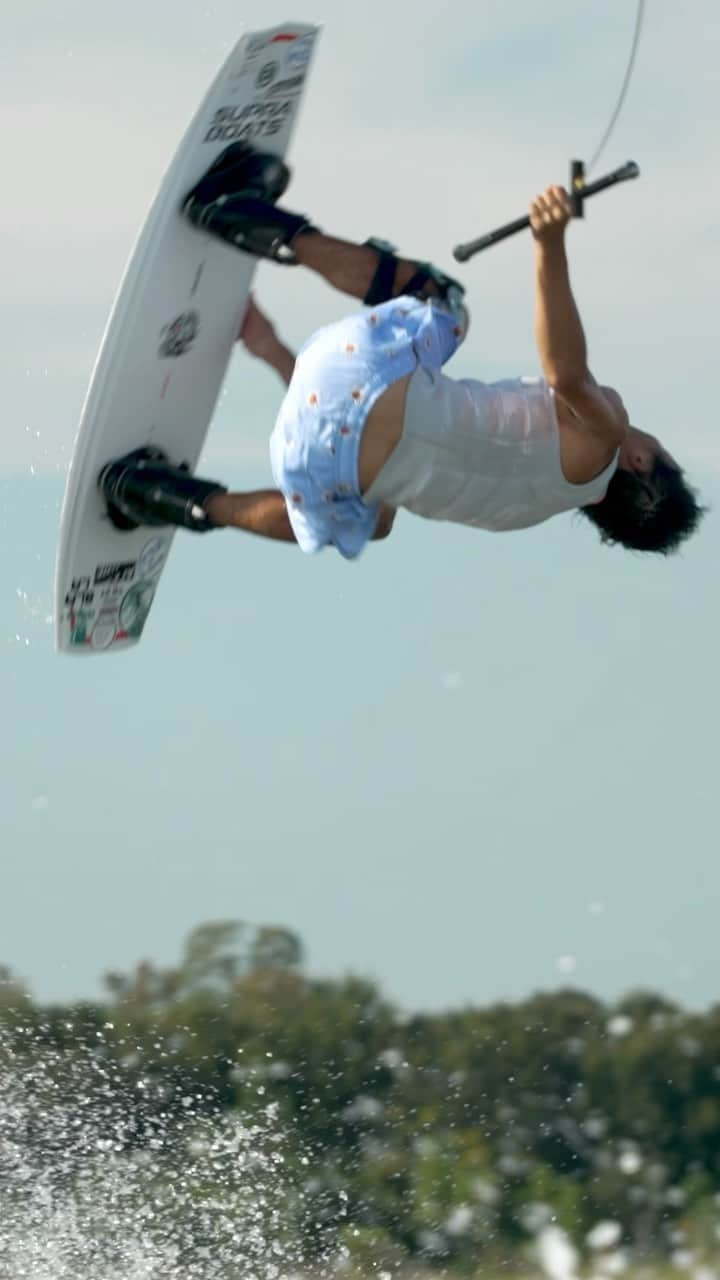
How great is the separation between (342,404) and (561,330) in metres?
0.51

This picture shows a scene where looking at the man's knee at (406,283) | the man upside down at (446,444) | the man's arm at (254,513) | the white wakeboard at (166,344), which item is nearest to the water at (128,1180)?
the white wakeboard at (166,344)

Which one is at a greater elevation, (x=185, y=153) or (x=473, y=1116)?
(x=185, y=153)

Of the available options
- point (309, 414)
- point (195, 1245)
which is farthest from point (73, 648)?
point (195, 1245)

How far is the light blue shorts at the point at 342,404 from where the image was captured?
401 centimetres

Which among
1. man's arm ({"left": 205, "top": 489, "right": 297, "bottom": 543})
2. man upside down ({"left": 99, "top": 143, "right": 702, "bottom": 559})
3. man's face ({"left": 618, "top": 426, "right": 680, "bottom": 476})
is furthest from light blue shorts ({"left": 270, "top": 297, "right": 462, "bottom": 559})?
man's face ({"left": 618, "top": 426, "right": 680, "bottom": 476})

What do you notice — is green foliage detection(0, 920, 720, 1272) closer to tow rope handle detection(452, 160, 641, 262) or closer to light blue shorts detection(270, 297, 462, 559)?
light blue shorts detection(270, 297, 462, 559)

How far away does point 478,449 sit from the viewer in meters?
4.07

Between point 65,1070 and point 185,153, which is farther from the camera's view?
point 65,1070

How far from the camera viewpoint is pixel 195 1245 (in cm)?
600

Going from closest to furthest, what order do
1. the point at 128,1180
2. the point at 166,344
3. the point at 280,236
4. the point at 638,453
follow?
the point at 638,453 → the point at 280,236 → the point at 166,344 → the point at 128,1180

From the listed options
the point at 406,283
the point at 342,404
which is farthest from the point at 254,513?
the point at 406,283

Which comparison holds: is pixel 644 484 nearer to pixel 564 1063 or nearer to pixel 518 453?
pixel 518 453

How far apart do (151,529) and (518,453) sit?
1403 mm

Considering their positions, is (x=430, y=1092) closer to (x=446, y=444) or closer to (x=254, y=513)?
(x=254, y=513)
